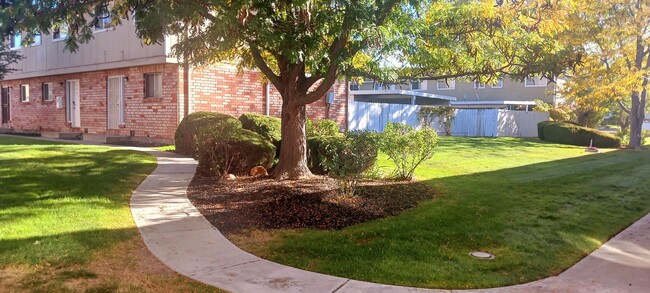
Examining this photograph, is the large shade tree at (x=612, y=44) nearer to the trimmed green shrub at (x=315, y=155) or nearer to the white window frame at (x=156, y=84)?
the trimmed green shrub at (x=315, y=155)

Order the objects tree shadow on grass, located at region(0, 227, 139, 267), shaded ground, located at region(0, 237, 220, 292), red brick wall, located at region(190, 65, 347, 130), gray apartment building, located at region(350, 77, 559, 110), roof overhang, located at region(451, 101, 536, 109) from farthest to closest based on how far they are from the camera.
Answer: roof overhang, located at region(451, 101, 536, 109)
gray apartment building, located at region(350, 77, 559, 110)
red brick wall, located at region(190, 65, 347, 130)
tree shadow on grass, located at region(0, 227, 139, 267)
shaded ground, located at region(0, 237, 220, 292)

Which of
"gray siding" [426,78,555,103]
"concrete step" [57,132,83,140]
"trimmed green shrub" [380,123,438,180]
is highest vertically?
"gray siding" [426,78,555,103]

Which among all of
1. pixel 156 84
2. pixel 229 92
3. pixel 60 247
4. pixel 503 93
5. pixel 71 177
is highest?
pixel 503 93

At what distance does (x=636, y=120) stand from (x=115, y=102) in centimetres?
2270

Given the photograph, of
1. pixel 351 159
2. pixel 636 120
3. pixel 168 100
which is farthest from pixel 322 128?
pixel 636 120

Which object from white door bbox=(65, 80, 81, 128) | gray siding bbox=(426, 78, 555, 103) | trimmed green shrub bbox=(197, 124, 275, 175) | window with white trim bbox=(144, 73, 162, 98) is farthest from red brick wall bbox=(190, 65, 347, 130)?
gray siding bbox=(426, 78, 555, 103)

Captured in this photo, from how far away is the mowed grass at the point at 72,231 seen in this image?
15.5 feet

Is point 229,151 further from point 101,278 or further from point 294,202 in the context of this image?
point 101,278

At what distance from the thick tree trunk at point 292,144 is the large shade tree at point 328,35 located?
0.02 m

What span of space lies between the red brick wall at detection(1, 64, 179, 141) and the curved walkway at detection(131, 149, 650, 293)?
341 inches

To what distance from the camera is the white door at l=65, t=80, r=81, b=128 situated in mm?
20081

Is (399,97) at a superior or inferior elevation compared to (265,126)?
superior

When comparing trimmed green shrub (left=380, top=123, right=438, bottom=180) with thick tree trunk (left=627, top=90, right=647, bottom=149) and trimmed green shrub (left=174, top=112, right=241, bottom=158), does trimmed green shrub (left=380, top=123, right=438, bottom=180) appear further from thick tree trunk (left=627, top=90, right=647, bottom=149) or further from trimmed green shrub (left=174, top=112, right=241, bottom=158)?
thick tree trunk (left=627, top=90, right=647, bottom=149)

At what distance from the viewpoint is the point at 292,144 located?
32.7 ft
